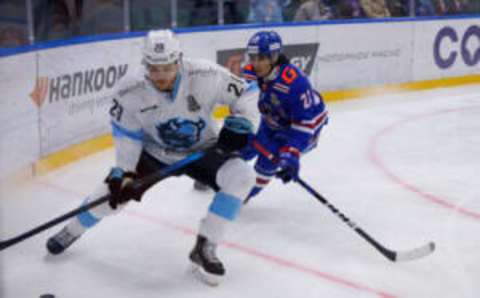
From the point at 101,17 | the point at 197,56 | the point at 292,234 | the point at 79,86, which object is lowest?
the point at 292,234

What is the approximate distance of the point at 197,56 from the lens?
6.31 meters

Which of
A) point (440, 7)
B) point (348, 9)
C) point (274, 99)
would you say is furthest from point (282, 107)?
point (440, 7)

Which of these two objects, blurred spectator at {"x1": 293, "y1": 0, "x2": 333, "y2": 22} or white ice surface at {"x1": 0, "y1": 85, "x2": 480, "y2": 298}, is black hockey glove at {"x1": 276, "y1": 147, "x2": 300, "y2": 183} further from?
blurred spectator at {"x1": 293, "y1": 0, "x2": 333, "y2": 22}

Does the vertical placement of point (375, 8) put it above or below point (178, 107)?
above

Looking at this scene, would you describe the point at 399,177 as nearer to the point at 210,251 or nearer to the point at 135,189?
the point at 210,251

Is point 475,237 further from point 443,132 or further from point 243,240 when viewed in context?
point 443,132

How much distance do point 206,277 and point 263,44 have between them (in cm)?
112

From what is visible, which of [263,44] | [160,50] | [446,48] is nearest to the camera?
[160,50]

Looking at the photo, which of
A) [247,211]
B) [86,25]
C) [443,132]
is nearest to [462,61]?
[443,132]

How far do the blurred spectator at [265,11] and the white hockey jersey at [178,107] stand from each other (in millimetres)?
4043

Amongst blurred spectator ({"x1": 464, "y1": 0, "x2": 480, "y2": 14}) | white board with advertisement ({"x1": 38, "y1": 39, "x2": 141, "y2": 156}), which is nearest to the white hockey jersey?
white board with advertisement ({"x1": 38, "y1": 39, "x2": 141, "y2": 156})

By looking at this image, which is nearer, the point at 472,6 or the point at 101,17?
the point at 101,17

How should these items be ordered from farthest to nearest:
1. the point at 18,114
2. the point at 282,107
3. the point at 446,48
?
the point at 446,48, the point at 18,114, the point at 282,107

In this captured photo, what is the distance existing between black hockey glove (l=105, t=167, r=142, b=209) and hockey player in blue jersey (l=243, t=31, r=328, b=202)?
0.70m
